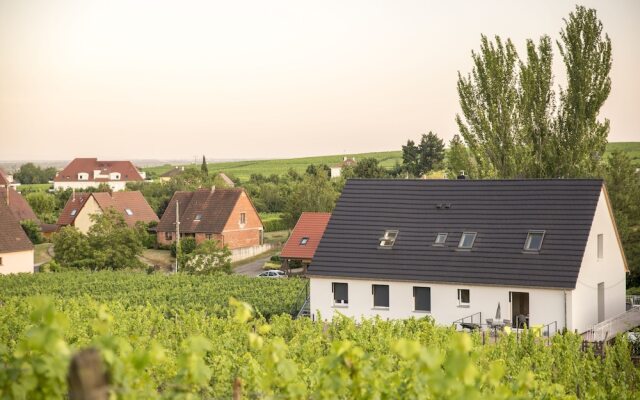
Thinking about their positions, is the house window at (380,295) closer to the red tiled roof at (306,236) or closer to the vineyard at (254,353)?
the vineyard at (254,353)

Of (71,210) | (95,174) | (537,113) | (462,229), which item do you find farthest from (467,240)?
(95,174)

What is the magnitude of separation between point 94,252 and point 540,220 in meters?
29.1

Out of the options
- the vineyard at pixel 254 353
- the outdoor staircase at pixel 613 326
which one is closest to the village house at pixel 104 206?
the vineyard at pixel 254 353

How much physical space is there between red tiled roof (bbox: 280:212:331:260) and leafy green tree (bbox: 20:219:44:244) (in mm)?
26074

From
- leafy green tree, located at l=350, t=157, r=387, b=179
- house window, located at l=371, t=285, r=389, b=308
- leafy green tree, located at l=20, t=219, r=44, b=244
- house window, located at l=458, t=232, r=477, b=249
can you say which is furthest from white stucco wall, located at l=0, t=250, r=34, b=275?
leafy green tree, located at l=350, t=157, r=387, b=179

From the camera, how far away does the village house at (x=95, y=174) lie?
12675 centimetres

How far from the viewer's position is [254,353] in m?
19.9

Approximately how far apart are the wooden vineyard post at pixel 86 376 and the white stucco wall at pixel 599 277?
24.6 metres

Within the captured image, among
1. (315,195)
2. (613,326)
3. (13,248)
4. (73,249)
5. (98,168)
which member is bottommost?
(613,326)

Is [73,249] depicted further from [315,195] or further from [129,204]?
[129,204]

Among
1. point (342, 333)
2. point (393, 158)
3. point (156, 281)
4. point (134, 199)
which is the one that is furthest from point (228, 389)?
point (393, 158)

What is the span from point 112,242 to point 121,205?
19.0 meters

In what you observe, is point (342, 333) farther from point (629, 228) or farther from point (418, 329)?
point (629, 228)

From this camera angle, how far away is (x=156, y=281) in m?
43.4
